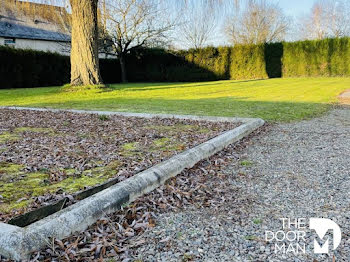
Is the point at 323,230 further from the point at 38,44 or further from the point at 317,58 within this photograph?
the point at 38,44

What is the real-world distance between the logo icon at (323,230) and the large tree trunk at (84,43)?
1067 cm

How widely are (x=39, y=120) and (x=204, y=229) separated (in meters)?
4.54

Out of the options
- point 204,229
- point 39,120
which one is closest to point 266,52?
point 39,120

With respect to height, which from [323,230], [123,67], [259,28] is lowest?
[323,230]

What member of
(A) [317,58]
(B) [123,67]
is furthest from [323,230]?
(B) [123,67]

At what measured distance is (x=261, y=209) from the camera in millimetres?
2092

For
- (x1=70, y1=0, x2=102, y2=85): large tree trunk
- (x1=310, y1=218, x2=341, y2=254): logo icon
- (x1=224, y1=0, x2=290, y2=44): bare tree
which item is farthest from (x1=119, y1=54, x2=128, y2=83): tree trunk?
(x1=310, y1=218, x2=341, y2=254): logo icon

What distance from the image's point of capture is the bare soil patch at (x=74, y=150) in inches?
91.5

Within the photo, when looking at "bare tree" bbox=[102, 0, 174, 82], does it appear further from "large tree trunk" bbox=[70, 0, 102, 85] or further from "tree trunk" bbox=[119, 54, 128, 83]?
"large tree trunk" bbox=[70, 0, 102, 85]

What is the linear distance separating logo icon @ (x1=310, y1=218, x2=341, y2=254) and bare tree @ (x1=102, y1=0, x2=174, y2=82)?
1849cm

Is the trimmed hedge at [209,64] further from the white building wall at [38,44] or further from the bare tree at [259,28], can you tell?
the bare tree at [259,28]

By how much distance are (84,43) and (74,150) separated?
8653 mm

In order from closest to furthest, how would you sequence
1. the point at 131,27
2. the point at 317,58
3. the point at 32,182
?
the point at 32,182, the point at 131,27, the point at 317,58

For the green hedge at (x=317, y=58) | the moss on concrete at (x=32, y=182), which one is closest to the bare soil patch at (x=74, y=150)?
the moss on concrete at (x=32, y=182)
